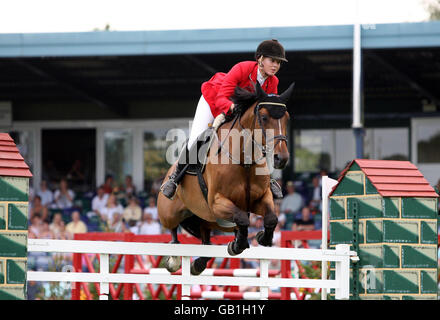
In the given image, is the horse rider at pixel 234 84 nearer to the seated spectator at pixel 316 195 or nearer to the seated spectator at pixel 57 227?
the seated spectator at pixel 57 227

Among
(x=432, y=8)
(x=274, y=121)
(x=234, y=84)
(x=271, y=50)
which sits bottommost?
(x=274, y=121)

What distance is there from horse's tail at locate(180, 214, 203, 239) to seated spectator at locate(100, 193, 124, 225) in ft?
23.7

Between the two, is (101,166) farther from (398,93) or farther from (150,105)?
(398,93)

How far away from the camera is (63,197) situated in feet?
55.1

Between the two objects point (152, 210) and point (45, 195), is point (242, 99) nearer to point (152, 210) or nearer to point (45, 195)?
point (152, 210)

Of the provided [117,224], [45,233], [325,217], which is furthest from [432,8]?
[325,217]

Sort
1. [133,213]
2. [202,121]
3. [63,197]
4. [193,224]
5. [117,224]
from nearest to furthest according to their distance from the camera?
1. [202,121]
2. [193,224]
3. [117,224]
4. [133,213]
5. [63,197]

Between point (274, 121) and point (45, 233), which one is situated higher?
Result: point (274, 121)

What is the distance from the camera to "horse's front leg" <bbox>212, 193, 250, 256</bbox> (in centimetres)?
642

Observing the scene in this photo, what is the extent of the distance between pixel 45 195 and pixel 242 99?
11092mm

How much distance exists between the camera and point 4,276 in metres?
5.27

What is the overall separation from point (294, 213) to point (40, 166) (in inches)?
254

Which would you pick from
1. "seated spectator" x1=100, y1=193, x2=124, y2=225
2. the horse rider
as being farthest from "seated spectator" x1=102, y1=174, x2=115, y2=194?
the horse rider
